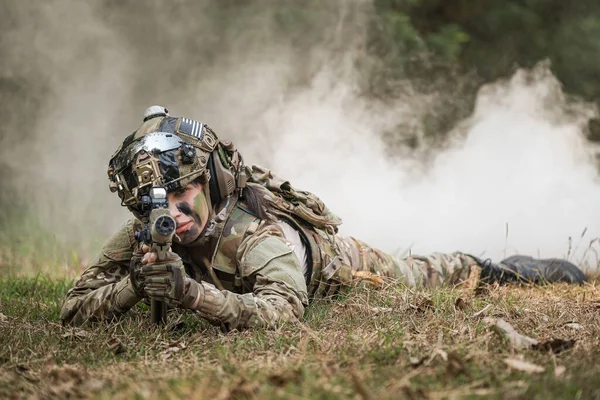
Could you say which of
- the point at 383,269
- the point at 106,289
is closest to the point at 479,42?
the point at 383,269

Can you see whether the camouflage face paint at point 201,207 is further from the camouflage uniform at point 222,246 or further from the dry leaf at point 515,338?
the dry leaf at point 515,338

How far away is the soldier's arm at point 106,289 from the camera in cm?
413

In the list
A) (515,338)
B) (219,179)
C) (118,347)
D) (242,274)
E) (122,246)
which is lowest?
(118,347)

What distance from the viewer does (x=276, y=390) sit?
2.46m

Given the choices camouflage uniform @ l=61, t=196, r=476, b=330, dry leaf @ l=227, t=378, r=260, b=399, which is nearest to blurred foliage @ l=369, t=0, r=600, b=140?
camouflage uniform @ l=61, t=196, r=476, b=330

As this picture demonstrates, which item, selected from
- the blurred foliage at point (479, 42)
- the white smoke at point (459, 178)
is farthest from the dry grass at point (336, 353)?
the blurred foliage at point (479, 42)

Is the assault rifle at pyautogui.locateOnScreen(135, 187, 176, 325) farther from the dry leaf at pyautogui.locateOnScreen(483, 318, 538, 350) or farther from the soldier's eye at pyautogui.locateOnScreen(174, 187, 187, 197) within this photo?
the dry leaf at pyautogui.locateOnScreen(483, 318, 538, 350)

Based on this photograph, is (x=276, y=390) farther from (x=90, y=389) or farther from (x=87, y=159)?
(x=87, y=159)

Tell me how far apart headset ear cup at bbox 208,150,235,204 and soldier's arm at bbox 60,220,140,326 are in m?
0.54

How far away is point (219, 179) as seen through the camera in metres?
4.18

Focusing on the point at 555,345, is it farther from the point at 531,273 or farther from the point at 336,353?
the point at 531,273

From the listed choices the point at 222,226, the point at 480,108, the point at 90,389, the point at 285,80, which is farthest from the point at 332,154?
the point at 90,389

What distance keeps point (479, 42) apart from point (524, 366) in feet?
26.2

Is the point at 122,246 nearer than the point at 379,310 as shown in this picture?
No
